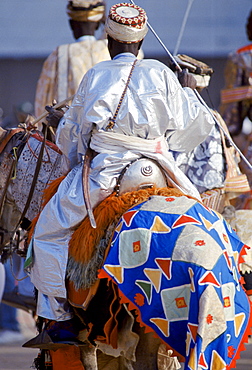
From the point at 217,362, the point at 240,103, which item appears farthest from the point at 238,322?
the point at 240,103

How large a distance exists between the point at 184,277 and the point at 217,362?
383mm

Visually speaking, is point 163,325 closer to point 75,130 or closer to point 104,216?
point 104,216

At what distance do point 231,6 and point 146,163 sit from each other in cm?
899

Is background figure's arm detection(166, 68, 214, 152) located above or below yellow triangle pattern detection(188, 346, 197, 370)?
above

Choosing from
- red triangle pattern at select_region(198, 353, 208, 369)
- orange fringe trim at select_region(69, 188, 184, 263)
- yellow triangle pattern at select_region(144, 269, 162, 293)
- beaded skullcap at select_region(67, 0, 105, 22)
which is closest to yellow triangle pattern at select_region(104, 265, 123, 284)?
yellow triangle pattern at select_region(144, 269, 162, 293)

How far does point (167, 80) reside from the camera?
167 inches

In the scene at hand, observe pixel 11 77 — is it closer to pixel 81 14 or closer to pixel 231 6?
pixel 231 6

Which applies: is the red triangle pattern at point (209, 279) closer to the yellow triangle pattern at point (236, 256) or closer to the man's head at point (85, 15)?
the yellow triangle pattern at point (236, 256)

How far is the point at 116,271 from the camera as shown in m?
3.76

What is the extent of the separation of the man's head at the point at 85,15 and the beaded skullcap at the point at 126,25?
9.34 ft

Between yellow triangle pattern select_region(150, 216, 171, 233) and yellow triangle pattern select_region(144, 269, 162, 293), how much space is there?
7.0 inches

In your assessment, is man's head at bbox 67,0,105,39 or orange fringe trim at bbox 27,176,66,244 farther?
man's head at bbox 67,0,105,39

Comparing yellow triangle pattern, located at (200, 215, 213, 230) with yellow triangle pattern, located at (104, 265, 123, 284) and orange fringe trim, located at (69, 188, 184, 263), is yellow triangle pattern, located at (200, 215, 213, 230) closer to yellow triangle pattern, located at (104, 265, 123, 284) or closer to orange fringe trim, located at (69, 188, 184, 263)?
orange fringe trim, located at (69, 188, 184, 263)

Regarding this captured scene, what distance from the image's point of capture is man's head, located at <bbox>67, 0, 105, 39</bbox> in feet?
23.5
